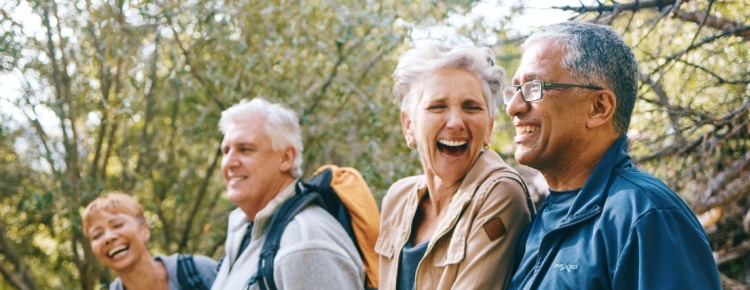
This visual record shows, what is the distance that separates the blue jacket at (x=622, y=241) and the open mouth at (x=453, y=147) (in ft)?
1.72

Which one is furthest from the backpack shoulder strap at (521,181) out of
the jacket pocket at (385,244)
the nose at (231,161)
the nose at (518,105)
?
the nose at (231,161)

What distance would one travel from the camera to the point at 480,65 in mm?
2246

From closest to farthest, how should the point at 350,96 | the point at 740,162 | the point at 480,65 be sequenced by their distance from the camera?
the point at 480,65, the point at 740,162, the point at 350,96

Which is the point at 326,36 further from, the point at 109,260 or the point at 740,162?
the point at 740,162

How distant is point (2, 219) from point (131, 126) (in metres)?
1.31

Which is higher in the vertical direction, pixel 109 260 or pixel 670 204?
pixel 109 260

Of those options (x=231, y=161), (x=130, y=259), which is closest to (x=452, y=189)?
(x=231, y=161)

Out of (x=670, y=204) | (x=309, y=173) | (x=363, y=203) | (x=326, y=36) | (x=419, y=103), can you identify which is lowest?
(x=670, y=204)

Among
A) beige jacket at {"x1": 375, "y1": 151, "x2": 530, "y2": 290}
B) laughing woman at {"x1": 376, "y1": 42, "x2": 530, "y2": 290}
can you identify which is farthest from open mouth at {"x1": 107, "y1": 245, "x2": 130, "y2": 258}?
beige jacket at {"x1": 375, "y1": 151, "x2": 530, "y2": 290}

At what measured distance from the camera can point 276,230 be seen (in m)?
2.71

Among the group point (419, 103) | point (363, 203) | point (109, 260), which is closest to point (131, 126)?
point (109, 260)

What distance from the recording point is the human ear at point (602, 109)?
5.52ft

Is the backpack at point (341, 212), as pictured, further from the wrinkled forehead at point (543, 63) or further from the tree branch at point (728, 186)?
the tree branch at point (728, 186)

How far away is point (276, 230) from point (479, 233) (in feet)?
3.38
